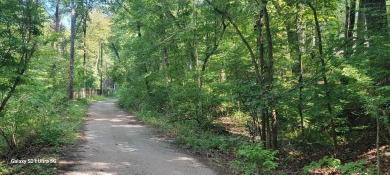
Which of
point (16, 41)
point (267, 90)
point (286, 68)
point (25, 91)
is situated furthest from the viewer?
point (286, 68)

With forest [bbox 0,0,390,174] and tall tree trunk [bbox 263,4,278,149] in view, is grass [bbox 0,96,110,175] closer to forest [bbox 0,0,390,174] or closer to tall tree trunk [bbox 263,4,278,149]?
forest [bbox 0,0,390,174]

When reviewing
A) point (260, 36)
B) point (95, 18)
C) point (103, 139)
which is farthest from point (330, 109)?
point (95, 18)

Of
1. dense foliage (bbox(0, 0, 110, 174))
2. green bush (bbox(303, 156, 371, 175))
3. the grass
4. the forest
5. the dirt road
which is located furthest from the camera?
the dirt road

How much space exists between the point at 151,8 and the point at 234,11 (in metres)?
6.48

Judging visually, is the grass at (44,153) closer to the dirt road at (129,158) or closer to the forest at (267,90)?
the forest at (267,90)

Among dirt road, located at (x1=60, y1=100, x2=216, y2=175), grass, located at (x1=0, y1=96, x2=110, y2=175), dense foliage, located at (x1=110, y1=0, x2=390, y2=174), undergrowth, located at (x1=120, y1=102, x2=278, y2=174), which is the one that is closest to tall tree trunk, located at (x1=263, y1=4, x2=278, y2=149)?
dense foliage, located at (x1=110, y1=0, x2=390, y2=174)

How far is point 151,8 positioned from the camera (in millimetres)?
15492

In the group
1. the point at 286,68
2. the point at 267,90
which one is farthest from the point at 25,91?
the point at 286,68

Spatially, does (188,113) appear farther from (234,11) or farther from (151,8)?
(151,8)

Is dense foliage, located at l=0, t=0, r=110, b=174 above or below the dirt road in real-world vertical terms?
above

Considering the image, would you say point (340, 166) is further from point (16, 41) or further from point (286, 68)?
point (16, 41)

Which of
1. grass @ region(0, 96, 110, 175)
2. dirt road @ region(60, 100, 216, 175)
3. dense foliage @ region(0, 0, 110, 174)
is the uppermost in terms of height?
dense foliage @ region(0, 0, 110, 174)

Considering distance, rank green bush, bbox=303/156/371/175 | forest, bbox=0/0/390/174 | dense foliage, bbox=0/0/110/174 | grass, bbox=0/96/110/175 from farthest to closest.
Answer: forest, bbox=0/0/390/174 → dense foliage, bbox=0/0/110/174 → grass, bbox=0/96/110/175 → green bush, bbox=303/156/371/175

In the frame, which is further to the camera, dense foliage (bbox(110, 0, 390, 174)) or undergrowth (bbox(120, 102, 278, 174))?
dense foliage (bbox(110, 0, 390, 174))
